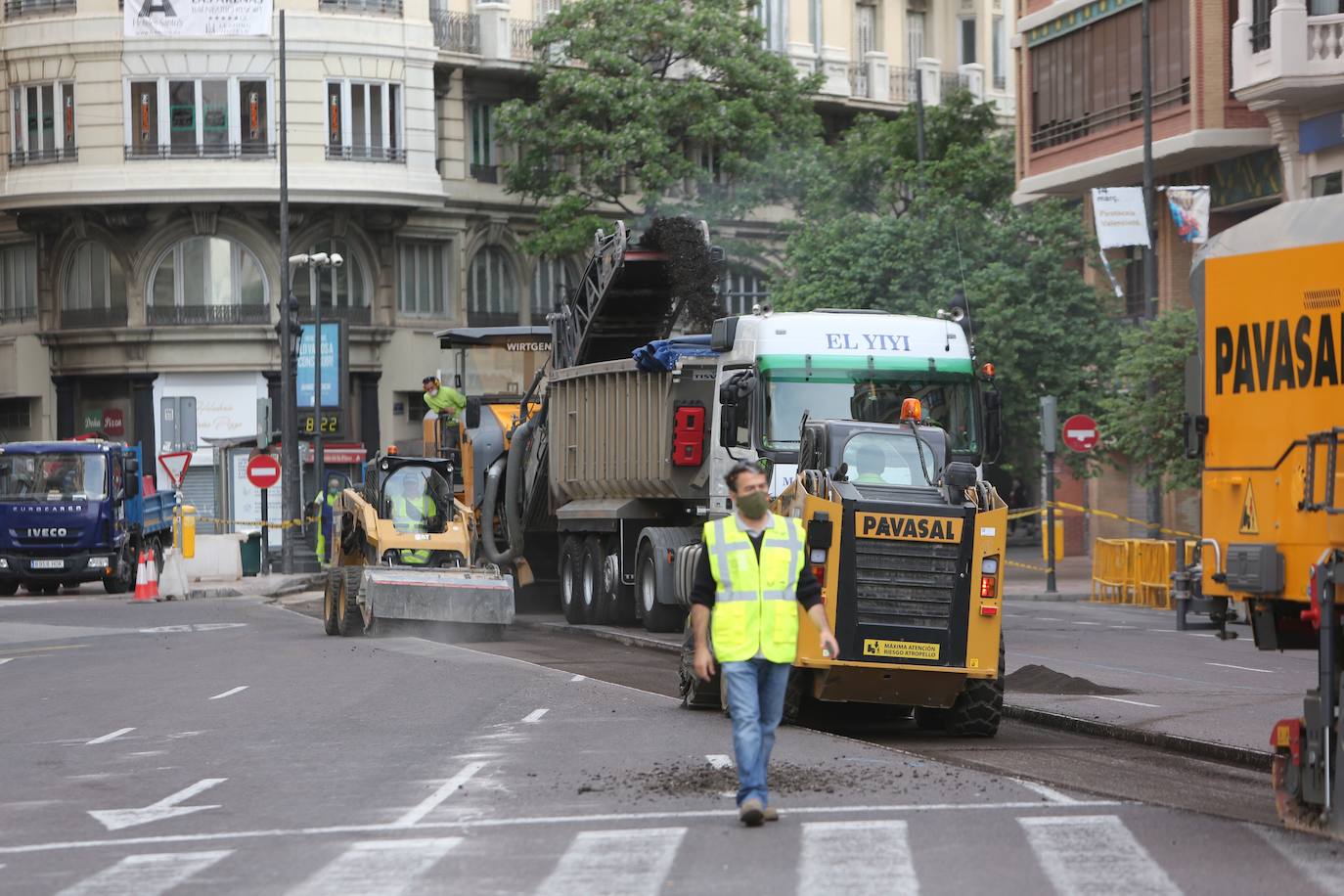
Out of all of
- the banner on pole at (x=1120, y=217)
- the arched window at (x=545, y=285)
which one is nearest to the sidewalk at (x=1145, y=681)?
the banner on pole at (x=1120, y=217)

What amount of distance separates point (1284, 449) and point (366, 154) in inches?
1669

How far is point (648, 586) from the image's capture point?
2566cm

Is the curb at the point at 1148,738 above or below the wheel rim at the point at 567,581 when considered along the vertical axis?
below

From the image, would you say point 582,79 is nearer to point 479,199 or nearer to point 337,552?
point 479,199

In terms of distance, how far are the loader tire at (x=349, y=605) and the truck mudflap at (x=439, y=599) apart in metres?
0.27

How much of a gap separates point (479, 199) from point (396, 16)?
5.03 meters

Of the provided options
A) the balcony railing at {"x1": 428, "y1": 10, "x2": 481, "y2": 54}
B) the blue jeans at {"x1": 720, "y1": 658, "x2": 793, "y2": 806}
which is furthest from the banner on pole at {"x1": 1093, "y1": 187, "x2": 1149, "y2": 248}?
the blue jeans at {"x1": 720, "y1": 658, "x2": 793, "y2": 806}

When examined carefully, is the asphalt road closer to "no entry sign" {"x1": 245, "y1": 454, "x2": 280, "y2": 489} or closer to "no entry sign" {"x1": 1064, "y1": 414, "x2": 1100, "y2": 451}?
"no entry sign" {"x1": 1064, "y1": 414, "x2": 1100, "y2": 451}

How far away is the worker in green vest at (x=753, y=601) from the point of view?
442 inches

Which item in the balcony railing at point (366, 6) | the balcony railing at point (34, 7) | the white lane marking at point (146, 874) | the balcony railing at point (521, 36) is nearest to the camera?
the white lane marking at point (146, 874)

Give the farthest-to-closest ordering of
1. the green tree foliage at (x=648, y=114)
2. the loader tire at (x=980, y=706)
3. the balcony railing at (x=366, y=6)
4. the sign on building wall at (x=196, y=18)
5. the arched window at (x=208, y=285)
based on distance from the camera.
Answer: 1. the green tree foliage at (x=648, y=114)
2. the arched window at (x=208, y=285)
3. the balcony railing at (x=366, y=6)
4. the sign on building wall at (x=196, y=18)
5. the loader tire at (x=980, y=706)

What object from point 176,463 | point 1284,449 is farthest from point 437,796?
point 176,463

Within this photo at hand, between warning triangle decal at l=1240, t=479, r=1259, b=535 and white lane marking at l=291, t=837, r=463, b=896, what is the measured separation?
4184mm

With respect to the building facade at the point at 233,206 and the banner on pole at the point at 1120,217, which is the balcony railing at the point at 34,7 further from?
the banner on pole at the point at 1120,217
